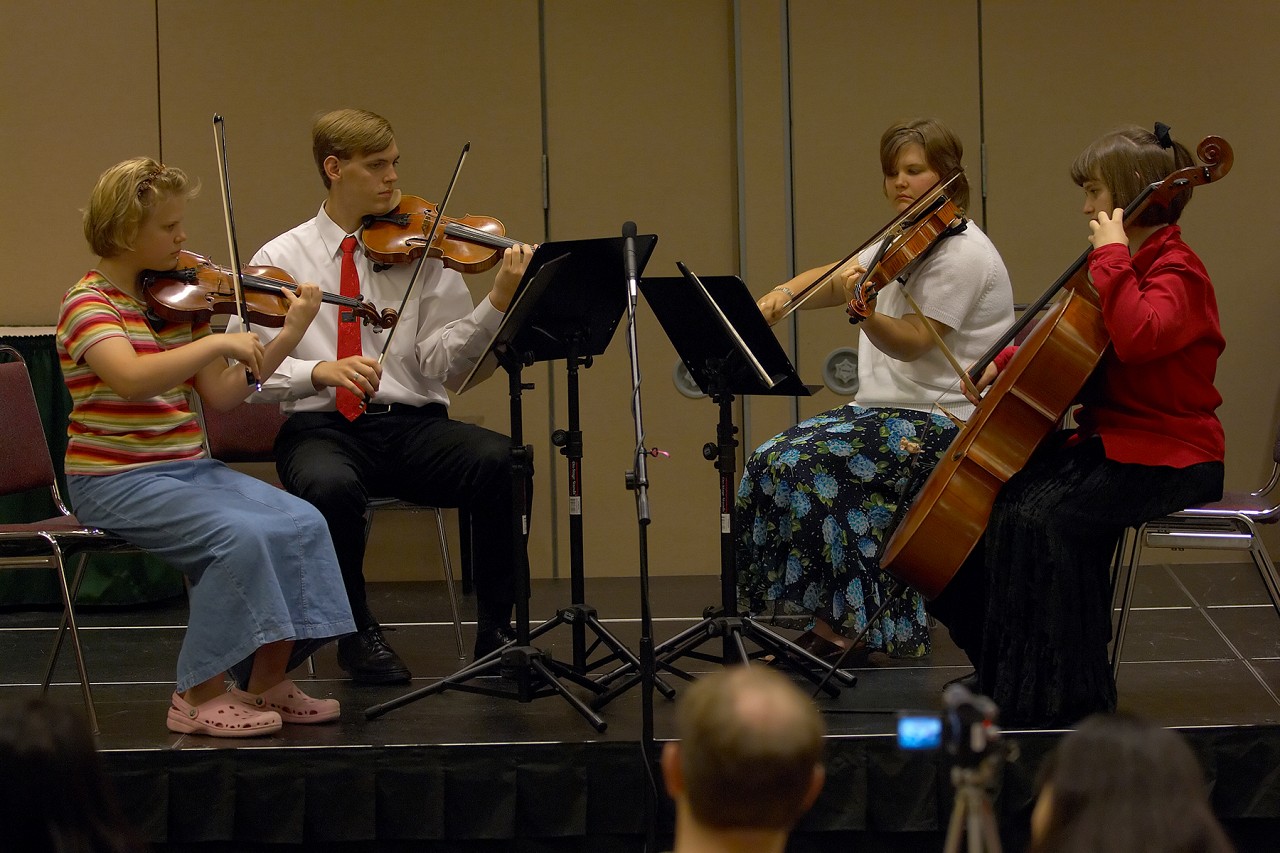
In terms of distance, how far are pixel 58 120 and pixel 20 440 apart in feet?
6.08

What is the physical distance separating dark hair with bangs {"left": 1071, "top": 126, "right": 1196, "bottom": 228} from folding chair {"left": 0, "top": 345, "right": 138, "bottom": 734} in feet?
6.78

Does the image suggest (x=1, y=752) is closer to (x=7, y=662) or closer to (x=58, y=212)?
(x=7, y=662)

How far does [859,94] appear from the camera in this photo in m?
4.45

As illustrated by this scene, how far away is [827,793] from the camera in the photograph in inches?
93.8

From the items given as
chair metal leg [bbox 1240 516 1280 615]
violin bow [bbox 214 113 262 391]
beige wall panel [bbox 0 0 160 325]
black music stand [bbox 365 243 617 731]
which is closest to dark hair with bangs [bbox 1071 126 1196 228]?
chair metal leg [bbox 1240 516 1280 615]

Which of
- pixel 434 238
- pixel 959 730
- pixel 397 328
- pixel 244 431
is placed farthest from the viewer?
pixel 244 431

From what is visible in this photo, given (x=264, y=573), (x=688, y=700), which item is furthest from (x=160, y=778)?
(x=688, y=700)

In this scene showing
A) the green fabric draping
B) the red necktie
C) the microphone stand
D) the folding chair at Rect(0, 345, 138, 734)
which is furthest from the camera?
the green fabric draping

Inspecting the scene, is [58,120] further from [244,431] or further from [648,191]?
[648,191]

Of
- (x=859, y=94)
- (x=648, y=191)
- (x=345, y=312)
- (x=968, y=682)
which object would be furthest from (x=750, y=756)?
(x=859, y=94)

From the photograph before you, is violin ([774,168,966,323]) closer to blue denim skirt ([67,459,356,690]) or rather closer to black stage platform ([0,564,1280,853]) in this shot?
black stage platform ([0,564,1280,853])

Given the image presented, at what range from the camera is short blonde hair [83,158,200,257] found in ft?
8.25

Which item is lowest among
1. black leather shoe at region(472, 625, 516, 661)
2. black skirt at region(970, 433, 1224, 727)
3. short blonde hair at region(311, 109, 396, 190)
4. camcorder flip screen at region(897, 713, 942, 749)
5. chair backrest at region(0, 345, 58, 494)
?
black leather shoe at region(472, 625, 516, 661)

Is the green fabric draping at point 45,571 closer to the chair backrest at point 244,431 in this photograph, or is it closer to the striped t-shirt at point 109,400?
the chair backrest at point 244,431
